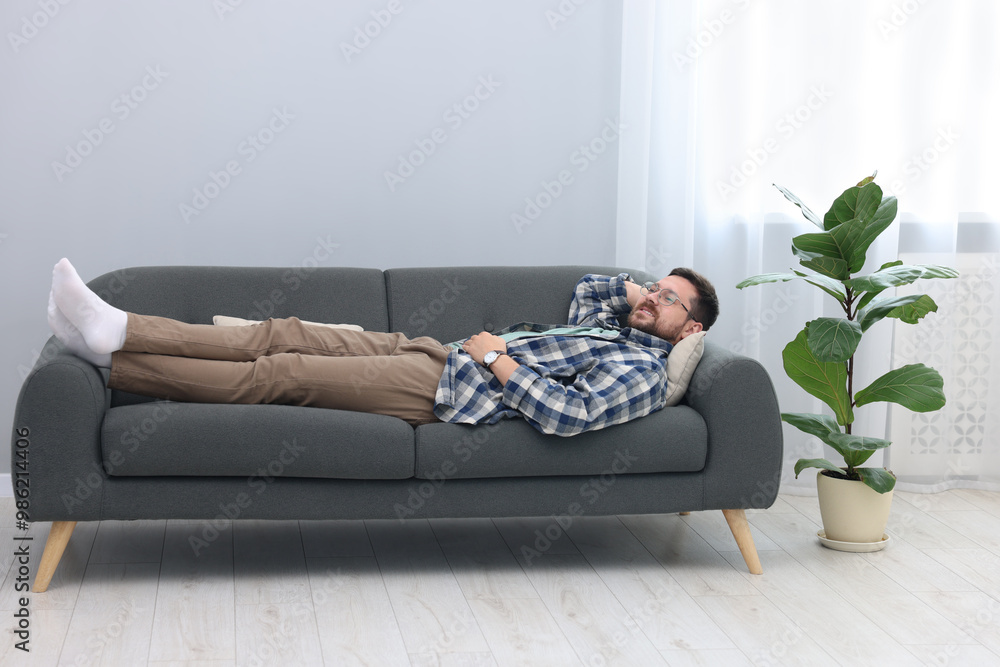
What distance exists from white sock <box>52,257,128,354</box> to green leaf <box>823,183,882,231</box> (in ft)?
6.39

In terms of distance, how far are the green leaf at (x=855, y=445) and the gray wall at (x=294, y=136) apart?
119 centimetres

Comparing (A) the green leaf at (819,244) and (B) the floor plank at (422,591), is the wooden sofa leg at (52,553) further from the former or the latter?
(A) the green leaf at (819,244)

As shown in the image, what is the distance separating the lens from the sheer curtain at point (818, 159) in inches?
132

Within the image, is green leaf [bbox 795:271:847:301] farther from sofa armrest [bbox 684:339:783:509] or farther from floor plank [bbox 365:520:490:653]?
floor plank [bbox 365:520:490:653]

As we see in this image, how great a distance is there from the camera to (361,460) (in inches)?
94.1

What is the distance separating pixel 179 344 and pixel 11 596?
0.71 metres

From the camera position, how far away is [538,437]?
2.47 metres

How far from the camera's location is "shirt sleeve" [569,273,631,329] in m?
2.95

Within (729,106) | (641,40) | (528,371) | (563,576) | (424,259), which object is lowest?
(563,576)

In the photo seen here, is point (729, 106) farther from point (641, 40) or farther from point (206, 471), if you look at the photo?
point (206, 471)

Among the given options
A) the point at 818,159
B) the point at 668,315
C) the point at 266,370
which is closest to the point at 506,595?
the point at 266,370

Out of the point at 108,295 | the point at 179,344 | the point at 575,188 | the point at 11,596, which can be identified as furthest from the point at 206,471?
the point at 575,188

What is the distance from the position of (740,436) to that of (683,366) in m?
0.25

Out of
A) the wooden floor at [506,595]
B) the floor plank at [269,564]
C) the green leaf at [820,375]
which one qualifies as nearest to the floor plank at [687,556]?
the wooden floor at [506,595]
